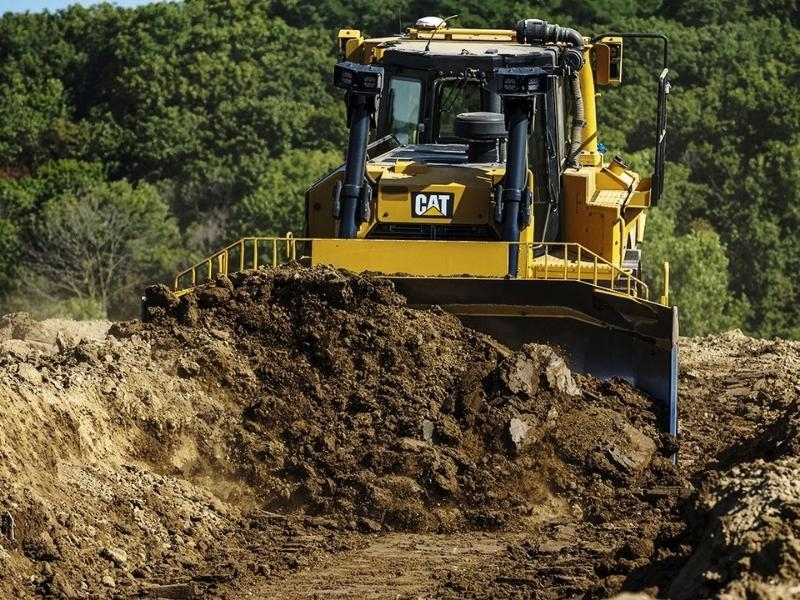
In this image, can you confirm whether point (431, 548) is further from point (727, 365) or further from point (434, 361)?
point (727, 365)

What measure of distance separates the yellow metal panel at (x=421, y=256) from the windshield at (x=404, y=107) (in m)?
1.65

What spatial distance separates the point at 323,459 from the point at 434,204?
244 cm

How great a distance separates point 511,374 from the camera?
10.7 m

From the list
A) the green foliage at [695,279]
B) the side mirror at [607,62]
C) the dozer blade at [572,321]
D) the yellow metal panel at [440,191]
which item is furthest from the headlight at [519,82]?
the green foliage at [695,279]

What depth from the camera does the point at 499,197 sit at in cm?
1200

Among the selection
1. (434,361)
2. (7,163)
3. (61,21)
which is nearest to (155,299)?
(434,361)

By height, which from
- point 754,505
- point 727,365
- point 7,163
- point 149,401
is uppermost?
point 754,505

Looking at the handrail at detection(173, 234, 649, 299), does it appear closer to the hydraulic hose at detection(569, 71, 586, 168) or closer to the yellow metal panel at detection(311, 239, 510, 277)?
the yellow metal panel at detection(311, 239, 510, 277)

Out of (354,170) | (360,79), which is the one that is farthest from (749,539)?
(360,79)

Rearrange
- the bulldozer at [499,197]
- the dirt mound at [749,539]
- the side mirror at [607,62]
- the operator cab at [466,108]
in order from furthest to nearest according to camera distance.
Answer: the side mirror at [607,62], the operator cab at [466,108], the bulldozer at [499,197], the dirt mound at [749,539]

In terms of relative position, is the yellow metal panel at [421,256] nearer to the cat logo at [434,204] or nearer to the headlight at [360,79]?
the cat logo at [434,204]

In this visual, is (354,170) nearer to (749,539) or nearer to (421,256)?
(421,256)

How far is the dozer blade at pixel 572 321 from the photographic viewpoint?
1105 centimetres

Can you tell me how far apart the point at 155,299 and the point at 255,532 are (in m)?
2.20
